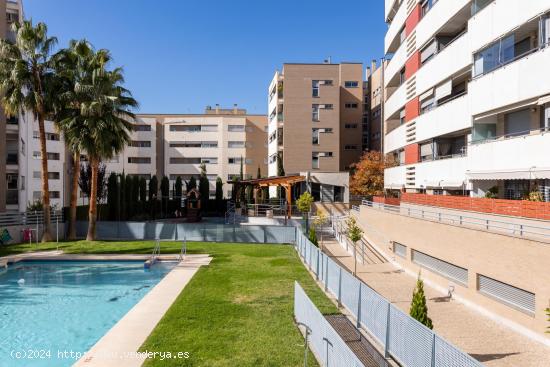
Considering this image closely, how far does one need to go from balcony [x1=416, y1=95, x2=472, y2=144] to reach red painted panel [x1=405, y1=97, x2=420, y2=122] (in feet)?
3.45

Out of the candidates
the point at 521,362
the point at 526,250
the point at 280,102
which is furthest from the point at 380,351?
the point at 280,102

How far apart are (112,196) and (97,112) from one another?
39.8ft

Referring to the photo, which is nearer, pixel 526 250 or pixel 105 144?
pixel 526 250

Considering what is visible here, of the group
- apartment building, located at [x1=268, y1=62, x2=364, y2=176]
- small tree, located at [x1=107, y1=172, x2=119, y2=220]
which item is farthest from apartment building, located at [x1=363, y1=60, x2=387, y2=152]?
small tree, located at [x1=107, y1=172, x2=119, y2=220]

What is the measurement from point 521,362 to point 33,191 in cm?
5385

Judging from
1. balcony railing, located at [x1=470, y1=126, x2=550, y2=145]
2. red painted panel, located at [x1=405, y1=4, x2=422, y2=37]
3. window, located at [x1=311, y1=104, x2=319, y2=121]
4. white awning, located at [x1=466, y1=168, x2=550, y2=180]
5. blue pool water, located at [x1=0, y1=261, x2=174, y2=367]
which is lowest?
blue pool water, located at [x1=0, y1=261, x2=174, y2=367]

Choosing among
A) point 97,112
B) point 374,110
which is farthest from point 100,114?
point 374,110

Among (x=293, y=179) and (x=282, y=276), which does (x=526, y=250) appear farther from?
(x=293, y=179)

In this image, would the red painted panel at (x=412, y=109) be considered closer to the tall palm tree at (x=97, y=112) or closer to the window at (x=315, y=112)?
the tall palm tree at (x=97, y=112)

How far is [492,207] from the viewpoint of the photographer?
14.3 meters

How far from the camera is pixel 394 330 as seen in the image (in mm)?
8805

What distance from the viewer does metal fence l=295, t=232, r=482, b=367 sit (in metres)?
6.72

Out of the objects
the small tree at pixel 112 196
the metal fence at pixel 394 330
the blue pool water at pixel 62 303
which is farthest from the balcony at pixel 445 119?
the small tree at pixel 112 196

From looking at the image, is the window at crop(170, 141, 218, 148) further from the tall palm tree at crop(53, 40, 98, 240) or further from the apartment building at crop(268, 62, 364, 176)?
the tall palm tree at crop(53, 40, 98, 240)
